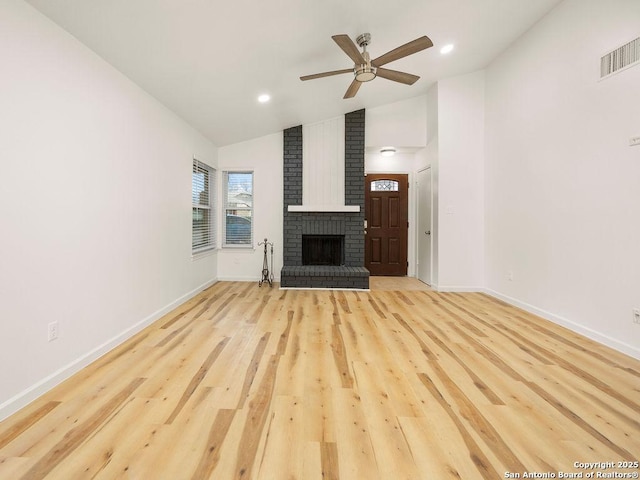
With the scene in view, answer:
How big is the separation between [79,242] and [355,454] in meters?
2.20

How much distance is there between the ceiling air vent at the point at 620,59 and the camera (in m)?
2.25

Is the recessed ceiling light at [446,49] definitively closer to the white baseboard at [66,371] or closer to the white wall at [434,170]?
the white wall at [434,170]

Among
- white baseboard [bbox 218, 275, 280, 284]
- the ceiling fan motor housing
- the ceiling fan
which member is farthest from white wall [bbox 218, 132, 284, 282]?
the ceiling fan motor housing

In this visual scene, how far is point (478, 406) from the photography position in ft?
5.23

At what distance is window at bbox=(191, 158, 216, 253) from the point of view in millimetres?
4250

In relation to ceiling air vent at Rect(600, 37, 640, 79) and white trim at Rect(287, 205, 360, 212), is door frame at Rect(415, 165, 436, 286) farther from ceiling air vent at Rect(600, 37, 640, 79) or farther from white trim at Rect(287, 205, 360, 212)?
ceiling air vent at Rect(600, 37, 640, 79)

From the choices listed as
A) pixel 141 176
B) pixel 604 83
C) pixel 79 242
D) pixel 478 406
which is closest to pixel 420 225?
pixel 604 83

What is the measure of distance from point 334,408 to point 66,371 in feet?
5.80

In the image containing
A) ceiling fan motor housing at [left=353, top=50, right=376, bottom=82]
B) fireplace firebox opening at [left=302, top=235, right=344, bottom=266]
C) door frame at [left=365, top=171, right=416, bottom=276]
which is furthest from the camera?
door frame at [left=365, top=171, right=416, bottom=276]

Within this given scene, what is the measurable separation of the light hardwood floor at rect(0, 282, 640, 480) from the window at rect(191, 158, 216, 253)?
1.96 meters

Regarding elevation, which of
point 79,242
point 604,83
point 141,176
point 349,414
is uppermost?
point 604,83

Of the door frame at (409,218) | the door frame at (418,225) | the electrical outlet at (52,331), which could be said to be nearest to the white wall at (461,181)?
the door frame at (418,225)

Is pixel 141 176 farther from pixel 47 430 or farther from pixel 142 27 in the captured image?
pixel 47 430

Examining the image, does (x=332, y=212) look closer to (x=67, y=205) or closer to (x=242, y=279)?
(x=242, y=279)
